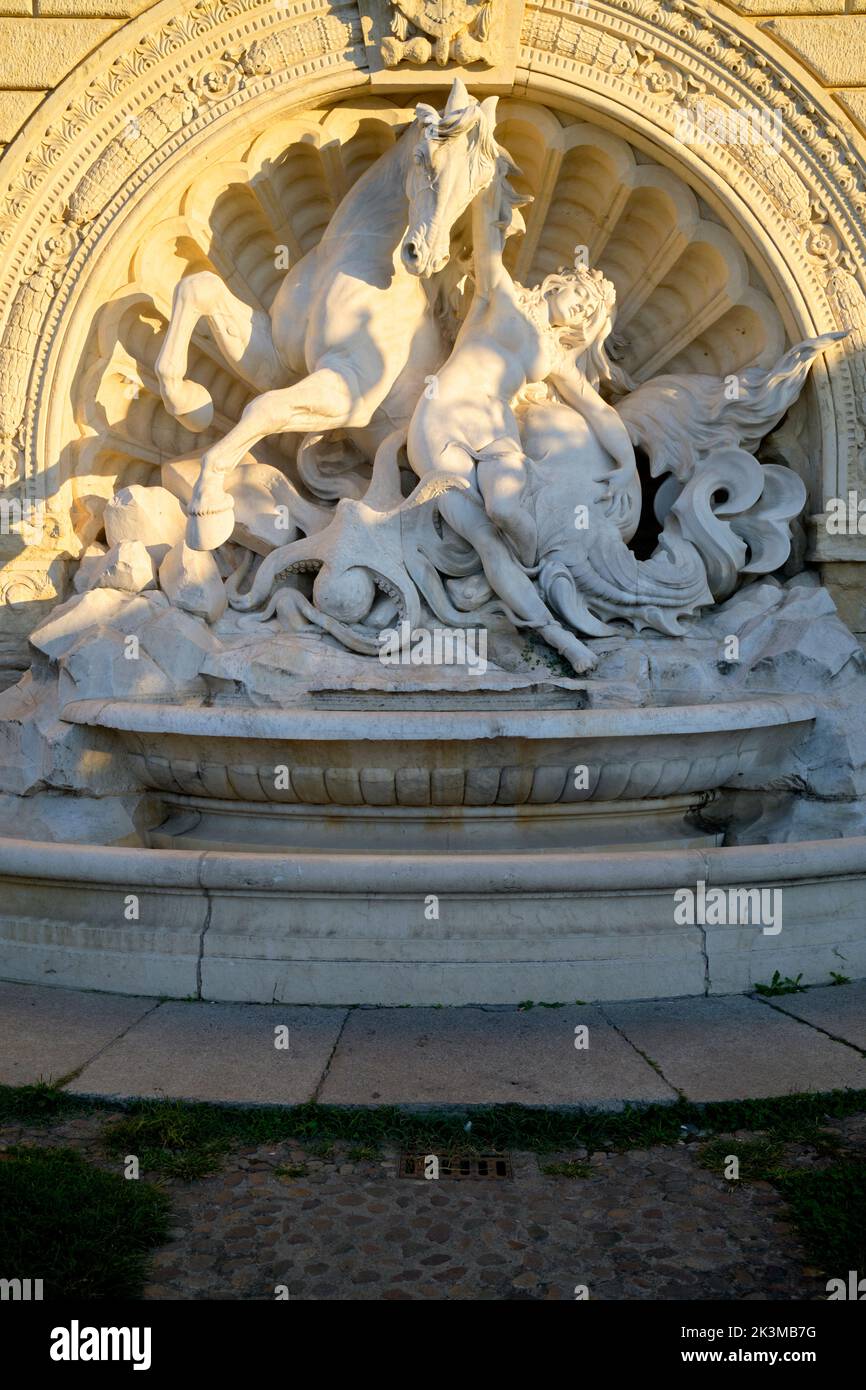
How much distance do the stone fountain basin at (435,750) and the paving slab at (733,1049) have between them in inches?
42.8

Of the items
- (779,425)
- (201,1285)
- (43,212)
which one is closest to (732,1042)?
(201,1285)

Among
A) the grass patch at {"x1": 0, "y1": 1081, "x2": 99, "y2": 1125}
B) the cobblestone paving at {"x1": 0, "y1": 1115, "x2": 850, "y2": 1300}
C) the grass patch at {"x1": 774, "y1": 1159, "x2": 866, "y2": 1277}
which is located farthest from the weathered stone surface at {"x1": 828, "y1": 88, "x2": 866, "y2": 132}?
the grass patch at {"x1": 0, "y1": 1081, "x2": 99, "y2": 1125}

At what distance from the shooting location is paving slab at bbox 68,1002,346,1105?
11.3 ft

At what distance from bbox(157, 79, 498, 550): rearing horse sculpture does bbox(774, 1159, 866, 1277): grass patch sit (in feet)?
12.8

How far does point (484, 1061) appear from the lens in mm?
3670

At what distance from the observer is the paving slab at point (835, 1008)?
12.8 feet

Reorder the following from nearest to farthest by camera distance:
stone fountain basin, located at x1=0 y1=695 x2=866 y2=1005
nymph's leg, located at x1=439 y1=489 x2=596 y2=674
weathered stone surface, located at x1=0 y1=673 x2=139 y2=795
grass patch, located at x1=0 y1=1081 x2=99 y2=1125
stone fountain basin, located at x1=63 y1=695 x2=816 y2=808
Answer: grass patch, located at x1=0 y1=1081 x2=99 y2=1125, stone fountain basin, located at x1=0 y1=695 x2=866 y2=1005, stone fountain basin, located at x1=63 y1=695 x2=816 y2=808, weathered stone surface, located at x1=0 y1=673 x2=139 y2=795, nymph's leg, located at x1=439 y1=489 x2=596 y2=674

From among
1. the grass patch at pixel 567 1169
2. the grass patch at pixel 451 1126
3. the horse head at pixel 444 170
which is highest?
the horse head at pixel 444 170

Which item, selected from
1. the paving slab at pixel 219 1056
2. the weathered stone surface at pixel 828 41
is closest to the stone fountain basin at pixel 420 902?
the paving slab at pixel 219 1056

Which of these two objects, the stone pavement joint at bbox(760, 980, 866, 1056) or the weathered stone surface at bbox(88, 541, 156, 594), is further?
the weathered stone surface at bbox(88, 541, 156, 594)

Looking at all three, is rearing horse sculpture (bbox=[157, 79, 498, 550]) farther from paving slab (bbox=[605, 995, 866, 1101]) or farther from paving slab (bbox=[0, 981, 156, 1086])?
paving slab (bbox=[605, 995, 866, 1101])

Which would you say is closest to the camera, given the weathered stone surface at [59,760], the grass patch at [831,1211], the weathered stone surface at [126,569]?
the grass patch at [831,1211]

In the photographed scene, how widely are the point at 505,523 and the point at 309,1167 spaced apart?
3.25 m

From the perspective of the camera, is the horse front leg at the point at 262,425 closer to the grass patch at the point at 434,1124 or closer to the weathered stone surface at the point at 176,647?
the weathered stone surface at the point at 176,647
